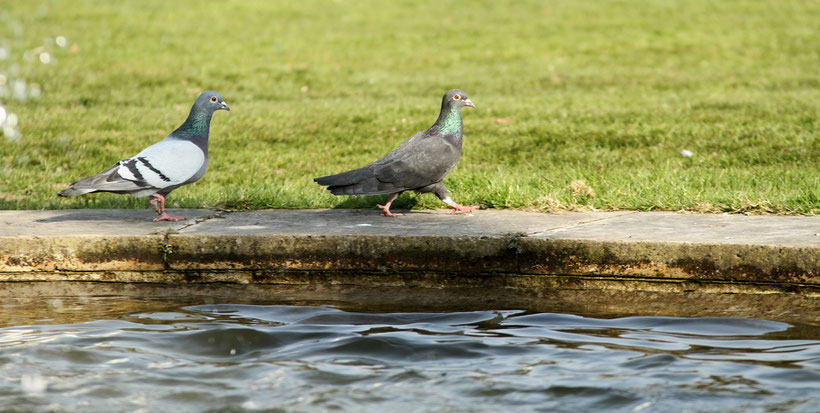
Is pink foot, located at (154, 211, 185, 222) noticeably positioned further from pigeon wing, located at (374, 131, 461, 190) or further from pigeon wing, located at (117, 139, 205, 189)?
pigeon wing, located at (374, 131, 461, 190)

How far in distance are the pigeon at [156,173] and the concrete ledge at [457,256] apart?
345mm

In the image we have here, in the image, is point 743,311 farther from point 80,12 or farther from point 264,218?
point 80,12

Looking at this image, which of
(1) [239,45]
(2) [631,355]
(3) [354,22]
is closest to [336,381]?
(2) [631,355]

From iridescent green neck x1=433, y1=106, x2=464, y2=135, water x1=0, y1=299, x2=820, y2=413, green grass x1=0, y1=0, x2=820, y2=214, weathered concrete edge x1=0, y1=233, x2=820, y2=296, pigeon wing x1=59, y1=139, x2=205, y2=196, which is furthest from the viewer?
green grass x1=0, y1=0, x2=820, y2=214

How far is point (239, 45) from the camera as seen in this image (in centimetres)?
1576

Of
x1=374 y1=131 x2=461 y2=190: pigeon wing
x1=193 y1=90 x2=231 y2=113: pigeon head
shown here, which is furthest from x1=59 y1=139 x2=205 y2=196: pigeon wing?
x1=374 y1=131 x2=461 y2=190: pigeon wing

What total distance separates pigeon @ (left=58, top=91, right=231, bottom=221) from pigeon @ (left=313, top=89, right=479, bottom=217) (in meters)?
0.84

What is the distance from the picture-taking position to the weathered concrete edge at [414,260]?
14.4 feet

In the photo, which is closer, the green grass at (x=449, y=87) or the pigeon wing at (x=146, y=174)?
the pigeon wing at (x=146, y=174)

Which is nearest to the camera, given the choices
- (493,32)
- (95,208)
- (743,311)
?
(743,311)

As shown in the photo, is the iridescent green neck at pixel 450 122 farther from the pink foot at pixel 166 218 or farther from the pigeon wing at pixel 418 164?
the pink foot at pixel 166 218

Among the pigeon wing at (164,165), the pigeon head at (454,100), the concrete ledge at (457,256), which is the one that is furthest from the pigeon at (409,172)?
the pigeon wing at (164,165)

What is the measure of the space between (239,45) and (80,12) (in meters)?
4.29

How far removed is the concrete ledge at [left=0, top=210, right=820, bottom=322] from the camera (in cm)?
443
